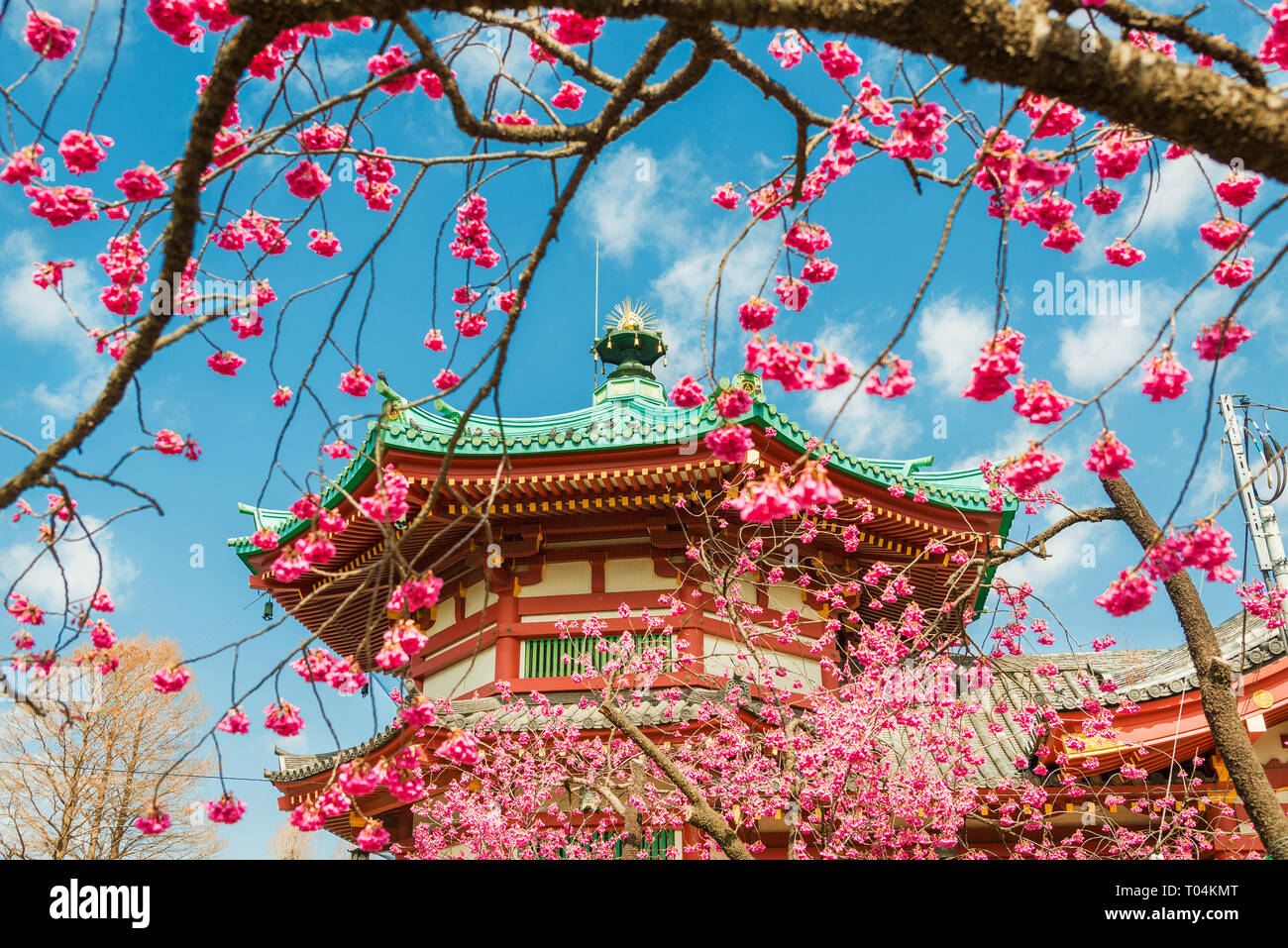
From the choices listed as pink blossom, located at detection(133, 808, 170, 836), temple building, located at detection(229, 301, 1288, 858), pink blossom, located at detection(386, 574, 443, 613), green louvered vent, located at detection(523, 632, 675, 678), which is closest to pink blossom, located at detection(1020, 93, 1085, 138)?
pink blossom, located at detection(386, 574, 443, 613)

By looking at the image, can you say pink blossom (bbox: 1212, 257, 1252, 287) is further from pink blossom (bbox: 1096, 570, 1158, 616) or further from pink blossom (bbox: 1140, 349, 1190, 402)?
pink blossom (bbox: 1096, 570, 1158, 616)

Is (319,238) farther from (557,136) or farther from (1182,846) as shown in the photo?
(1182,846)

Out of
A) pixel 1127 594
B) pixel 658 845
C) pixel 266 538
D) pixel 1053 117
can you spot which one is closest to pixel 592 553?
pixel 658 845

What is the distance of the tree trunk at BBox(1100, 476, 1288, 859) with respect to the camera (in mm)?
4797

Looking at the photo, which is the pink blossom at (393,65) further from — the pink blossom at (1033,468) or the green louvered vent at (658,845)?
the green louvered vent at (658,845)

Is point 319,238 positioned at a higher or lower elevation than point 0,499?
higher

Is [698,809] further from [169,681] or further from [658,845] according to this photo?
[169,681]

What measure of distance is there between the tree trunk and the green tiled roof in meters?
3.72

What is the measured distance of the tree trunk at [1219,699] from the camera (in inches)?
189

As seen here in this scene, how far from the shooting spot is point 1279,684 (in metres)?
7.42

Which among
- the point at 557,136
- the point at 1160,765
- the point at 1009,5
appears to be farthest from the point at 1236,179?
the point at 1160,765

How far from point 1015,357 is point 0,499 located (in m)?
3.15

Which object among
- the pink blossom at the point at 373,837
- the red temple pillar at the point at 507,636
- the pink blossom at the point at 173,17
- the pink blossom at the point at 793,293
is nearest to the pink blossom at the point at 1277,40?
the pink blossom at the point at 793,293
